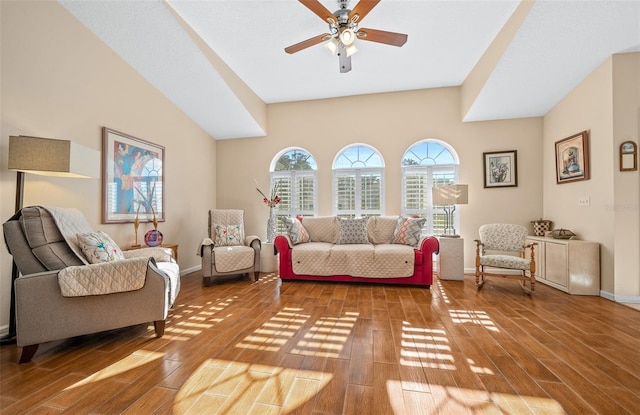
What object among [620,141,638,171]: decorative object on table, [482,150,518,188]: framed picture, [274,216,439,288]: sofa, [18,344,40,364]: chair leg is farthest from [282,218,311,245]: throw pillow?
[620,141,638,171]: decorative object on table

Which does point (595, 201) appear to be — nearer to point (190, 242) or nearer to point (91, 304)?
point (91, 304)

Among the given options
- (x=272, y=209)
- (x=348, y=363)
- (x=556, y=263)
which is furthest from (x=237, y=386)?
(x=556, y=263)

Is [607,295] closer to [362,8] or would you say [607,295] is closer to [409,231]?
[409,231]

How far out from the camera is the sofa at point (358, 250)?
3457mm

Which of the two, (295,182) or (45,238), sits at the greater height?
(295,182)

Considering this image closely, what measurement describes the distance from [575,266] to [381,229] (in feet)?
7.79

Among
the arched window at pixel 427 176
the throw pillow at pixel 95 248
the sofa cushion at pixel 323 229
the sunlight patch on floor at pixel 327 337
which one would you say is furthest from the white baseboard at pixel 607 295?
the throw pillow at pixel 95 248

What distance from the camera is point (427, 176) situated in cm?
460

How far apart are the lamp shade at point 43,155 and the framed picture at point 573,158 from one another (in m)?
5.48

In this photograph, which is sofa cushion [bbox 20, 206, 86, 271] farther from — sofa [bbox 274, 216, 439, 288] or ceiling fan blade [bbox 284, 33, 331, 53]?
ceiling fan blade [bbox 284, 33, 331, 53]

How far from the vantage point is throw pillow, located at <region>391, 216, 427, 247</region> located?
3.81 meters

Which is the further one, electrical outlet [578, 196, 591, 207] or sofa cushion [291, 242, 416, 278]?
sofa cushion [291, 242, 416, 278]

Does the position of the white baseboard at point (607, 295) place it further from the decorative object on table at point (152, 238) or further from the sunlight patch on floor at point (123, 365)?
the decorative object on table at point (152, 238)

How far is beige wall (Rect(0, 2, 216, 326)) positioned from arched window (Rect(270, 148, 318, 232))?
1.82m
